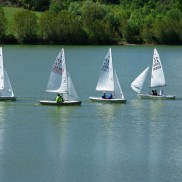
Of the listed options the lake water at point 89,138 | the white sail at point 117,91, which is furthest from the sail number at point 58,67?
the white sail at point 117,91

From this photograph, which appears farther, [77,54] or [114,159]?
[77,54]

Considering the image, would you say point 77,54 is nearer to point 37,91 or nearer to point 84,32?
point 84,32

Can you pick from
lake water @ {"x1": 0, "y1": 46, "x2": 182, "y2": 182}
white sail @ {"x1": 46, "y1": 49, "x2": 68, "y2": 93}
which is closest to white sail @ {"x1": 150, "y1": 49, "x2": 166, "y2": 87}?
lake water @ {"x1": 0, "y1": 46, "x2": 182, "y2": 182}

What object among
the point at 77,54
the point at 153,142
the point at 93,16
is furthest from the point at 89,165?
the point at 93,16

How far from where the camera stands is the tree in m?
134

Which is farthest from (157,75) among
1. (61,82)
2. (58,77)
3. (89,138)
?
(89,138)

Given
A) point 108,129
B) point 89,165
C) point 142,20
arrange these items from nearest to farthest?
point 89,165, point 108,129, point 142,20

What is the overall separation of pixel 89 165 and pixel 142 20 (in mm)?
111763

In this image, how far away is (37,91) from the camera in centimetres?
6275

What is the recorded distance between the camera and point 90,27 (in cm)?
13862

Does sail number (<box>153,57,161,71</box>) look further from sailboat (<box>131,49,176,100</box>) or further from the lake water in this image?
the lake water

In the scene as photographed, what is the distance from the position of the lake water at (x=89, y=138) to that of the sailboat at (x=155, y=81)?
83 centimetres

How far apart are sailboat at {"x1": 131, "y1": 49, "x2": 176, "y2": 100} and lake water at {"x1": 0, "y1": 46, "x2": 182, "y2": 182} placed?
2.72 feet

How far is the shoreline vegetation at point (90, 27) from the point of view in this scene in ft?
443
